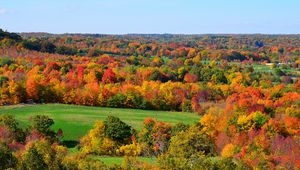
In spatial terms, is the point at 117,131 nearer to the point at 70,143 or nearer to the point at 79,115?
the point at 70,143

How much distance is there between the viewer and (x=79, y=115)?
74.9 m

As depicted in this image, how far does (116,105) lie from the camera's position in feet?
281

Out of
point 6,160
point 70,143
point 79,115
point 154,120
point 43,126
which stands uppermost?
point 6,160

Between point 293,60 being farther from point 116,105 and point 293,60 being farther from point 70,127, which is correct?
point 70,127

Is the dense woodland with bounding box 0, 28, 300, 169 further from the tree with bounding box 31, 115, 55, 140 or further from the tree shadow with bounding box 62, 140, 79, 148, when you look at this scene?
the tree shadow with bounding box 62, 140, 79, 148

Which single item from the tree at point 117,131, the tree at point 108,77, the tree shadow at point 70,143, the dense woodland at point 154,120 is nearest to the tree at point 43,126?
the dense woodland at point 154,120

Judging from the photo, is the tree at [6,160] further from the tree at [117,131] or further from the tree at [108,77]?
the tree at [108,77]

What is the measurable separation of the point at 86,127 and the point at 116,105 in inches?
725

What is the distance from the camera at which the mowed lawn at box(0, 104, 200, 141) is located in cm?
6736

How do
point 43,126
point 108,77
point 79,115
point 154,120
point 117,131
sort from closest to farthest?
point 43,126 < point 117,131 < point 154,120 < point 79,115 < point 108,77

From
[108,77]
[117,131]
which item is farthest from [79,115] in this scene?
[108,77]

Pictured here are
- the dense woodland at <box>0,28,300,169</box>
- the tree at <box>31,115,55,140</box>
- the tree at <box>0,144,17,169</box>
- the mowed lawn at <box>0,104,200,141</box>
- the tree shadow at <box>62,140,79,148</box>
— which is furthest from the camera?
the mowed lawn at <box>0,104,200,141</box>

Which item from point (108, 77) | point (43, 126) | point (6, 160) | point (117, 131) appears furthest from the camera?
point (108, 77)

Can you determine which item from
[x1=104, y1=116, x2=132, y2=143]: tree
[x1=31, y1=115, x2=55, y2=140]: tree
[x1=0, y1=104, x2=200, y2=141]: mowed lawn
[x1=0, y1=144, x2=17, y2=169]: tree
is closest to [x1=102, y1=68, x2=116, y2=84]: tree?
[x1=0, y1=104, x2=200, y2=141]: mowed lawn
